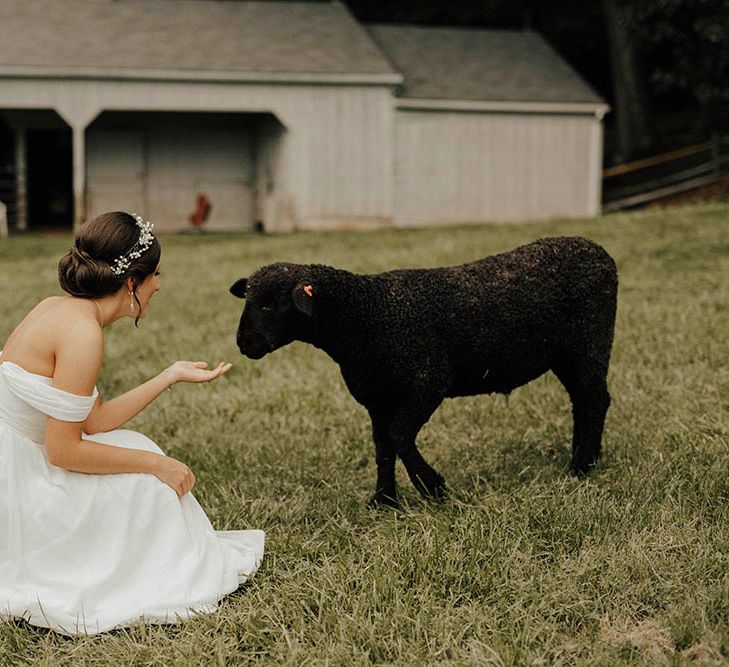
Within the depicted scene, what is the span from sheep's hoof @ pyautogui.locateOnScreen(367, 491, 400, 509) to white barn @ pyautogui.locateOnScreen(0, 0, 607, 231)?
52.5 ft

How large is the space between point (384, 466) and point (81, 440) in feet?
4.81

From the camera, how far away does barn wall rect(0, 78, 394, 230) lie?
790 inches

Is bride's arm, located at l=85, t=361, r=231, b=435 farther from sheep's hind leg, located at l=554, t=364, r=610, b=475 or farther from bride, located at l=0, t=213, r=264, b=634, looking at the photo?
sheep's hind leg, located at l=554, t=364, r=610, b=475

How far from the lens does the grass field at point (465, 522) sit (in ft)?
10.4

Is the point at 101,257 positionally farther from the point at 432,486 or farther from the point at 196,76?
the point at 196,76

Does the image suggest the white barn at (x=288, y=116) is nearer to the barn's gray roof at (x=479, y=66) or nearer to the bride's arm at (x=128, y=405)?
the barn's gray roof at (x=479, y=66)

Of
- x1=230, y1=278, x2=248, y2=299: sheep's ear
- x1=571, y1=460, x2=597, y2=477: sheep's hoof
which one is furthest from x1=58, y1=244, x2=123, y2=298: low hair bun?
x1=571, y1=460, x2=597, y2=477: sheep's hoof

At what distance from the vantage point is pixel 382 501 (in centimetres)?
444

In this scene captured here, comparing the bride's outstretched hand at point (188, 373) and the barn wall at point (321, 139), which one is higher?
the bride's outstretched hand at point (188, 373)

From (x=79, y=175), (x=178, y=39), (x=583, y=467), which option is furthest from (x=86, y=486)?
(x=178, y=39)

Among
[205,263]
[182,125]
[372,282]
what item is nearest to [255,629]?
[372,282]

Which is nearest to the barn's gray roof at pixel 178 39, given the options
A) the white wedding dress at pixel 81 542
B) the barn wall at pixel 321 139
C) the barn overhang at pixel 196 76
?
the barn overhang at pixel 196 76

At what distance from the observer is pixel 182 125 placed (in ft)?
73.2

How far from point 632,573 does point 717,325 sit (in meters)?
4.86
